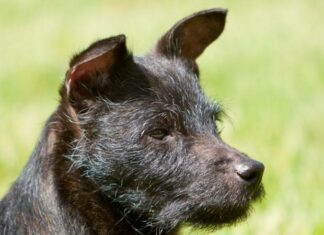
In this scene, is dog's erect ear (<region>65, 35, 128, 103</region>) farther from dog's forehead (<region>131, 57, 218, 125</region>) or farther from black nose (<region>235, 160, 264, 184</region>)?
black nose (<region>235, 160, 264, 184</region>)

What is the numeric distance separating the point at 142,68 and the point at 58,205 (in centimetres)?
103

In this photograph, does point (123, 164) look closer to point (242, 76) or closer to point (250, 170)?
point (250, 170)

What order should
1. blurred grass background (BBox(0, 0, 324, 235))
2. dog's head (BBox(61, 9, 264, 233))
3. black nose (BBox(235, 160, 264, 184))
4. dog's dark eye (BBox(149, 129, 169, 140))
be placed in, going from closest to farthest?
black nose (BBox(235, 160, 264, 184))
dog's head (BBox(61, 9, 264, 233))
dog's dark eye (BBox(149, 129, 169, 140))
blurred grass background (BBox(0, 0, 324, 235))

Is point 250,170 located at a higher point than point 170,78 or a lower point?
lower

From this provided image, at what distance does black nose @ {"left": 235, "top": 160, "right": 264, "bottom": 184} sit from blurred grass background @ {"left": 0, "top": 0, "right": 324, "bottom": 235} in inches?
23.4

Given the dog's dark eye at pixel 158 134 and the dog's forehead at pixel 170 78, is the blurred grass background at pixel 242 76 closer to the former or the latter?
the dog's forehead at pixel 170 78

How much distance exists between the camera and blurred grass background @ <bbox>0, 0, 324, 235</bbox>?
9023 mm

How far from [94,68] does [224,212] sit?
46.2 inches

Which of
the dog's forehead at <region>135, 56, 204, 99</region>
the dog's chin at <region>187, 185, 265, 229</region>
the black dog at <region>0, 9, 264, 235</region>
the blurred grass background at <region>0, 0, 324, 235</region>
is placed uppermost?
the dog's forehead at <region>135, 56, 204, 99</region>

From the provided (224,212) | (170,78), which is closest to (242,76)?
(170,78)

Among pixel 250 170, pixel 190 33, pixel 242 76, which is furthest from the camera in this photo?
pixel 242 76

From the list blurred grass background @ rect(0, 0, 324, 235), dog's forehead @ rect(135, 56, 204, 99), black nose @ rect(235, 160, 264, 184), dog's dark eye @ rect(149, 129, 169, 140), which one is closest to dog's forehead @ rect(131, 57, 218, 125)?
dog's forehead @ rect(135, 56, 204, 99)

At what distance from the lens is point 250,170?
251 inches

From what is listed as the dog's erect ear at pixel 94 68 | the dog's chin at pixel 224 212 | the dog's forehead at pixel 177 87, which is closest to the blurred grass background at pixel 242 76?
the dog's chin at pixel 224 212
